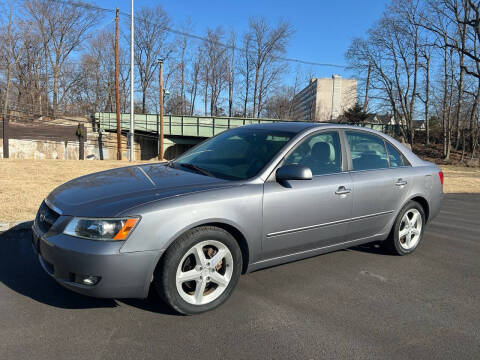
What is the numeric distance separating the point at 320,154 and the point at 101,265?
7.79 feet

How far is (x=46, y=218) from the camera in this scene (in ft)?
9.63

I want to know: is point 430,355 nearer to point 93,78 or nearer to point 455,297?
point 455,297

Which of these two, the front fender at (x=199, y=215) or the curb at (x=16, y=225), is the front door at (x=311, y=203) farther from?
the curb at (x=16, y=225)

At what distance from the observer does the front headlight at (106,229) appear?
2539mm

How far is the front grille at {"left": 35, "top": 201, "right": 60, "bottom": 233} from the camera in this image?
112 inches

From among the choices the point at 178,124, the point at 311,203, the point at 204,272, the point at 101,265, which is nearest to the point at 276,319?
the point at 204,272

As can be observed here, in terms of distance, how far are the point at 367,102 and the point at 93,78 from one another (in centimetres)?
3457

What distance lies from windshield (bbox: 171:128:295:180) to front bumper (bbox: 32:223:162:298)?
112cm

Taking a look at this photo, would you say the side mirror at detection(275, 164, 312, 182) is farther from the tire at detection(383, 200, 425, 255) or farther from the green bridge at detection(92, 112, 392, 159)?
the green bridge at detection(92, 112, 392, 159)

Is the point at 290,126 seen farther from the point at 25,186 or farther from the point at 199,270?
the point at 25,186

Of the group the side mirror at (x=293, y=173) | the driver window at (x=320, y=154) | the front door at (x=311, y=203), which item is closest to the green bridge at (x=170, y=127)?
the driver window at (x=320, y=154)

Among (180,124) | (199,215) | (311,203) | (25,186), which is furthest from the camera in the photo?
(180,124)

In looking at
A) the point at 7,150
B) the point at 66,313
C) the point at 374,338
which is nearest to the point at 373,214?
the point at 374,338

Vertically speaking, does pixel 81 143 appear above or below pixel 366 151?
below
